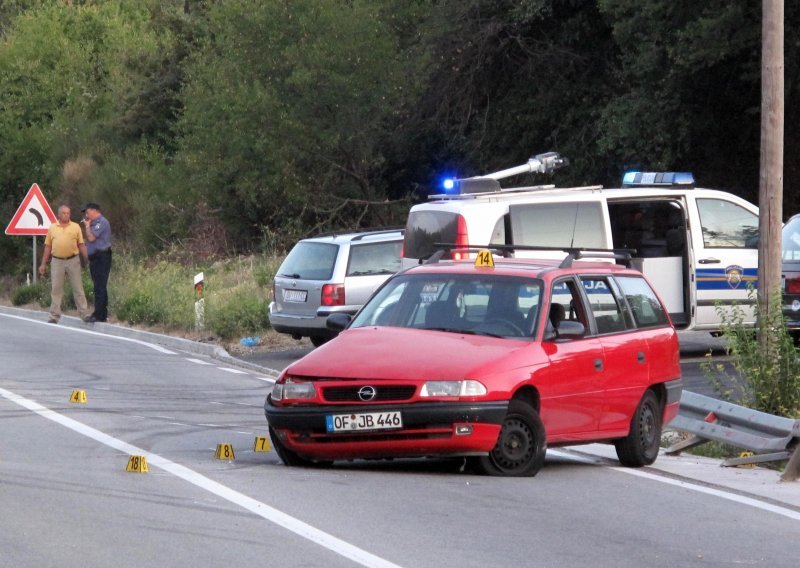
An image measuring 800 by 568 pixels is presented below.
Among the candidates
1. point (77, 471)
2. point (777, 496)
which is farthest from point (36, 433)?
point (777, 496)

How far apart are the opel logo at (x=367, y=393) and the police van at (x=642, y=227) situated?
7.85 meters

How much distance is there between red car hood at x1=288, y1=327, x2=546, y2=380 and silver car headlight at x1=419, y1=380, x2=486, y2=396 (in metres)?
Answer: 0.04

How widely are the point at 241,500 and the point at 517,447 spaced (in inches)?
87.5

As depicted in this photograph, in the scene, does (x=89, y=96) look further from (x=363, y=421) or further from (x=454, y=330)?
(x=363, y=421)

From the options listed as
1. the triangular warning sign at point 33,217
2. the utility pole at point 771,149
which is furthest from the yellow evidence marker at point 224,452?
the triangular warning sign at point 33,217

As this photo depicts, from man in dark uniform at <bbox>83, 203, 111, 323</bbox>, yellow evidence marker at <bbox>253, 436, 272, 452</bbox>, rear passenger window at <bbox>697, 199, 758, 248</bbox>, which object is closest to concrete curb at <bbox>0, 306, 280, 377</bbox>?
man in dark uniform at <bbox>83, 203, 111, 323</bbox>

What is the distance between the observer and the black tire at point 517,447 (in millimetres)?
9900

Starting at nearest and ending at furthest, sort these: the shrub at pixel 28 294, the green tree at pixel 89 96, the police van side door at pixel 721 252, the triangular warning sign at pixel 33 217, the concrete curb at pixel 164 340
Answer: the police van side door at pixel 721 252 < the concrete curb at pixel 164 340 < the triangular warning sign at pixel 33 217 < the shrub at pixel 28 294 < the green tree at pixel 89 96

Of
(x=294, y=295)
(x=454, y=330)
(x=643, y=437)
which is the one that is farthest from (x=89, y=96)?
(x=454, y=330)

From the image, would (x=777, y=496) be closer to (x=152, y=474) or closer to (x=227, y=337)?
(x=152, y=474)

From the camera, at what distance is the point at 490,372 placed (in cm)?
975

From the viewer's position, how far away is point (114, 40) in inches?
2226

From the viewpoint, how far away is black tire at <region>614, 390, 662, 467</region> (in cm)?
1129

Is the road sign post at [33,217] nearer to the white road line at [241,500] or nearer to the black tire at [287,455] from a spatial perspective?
the white road line at [241,500]
